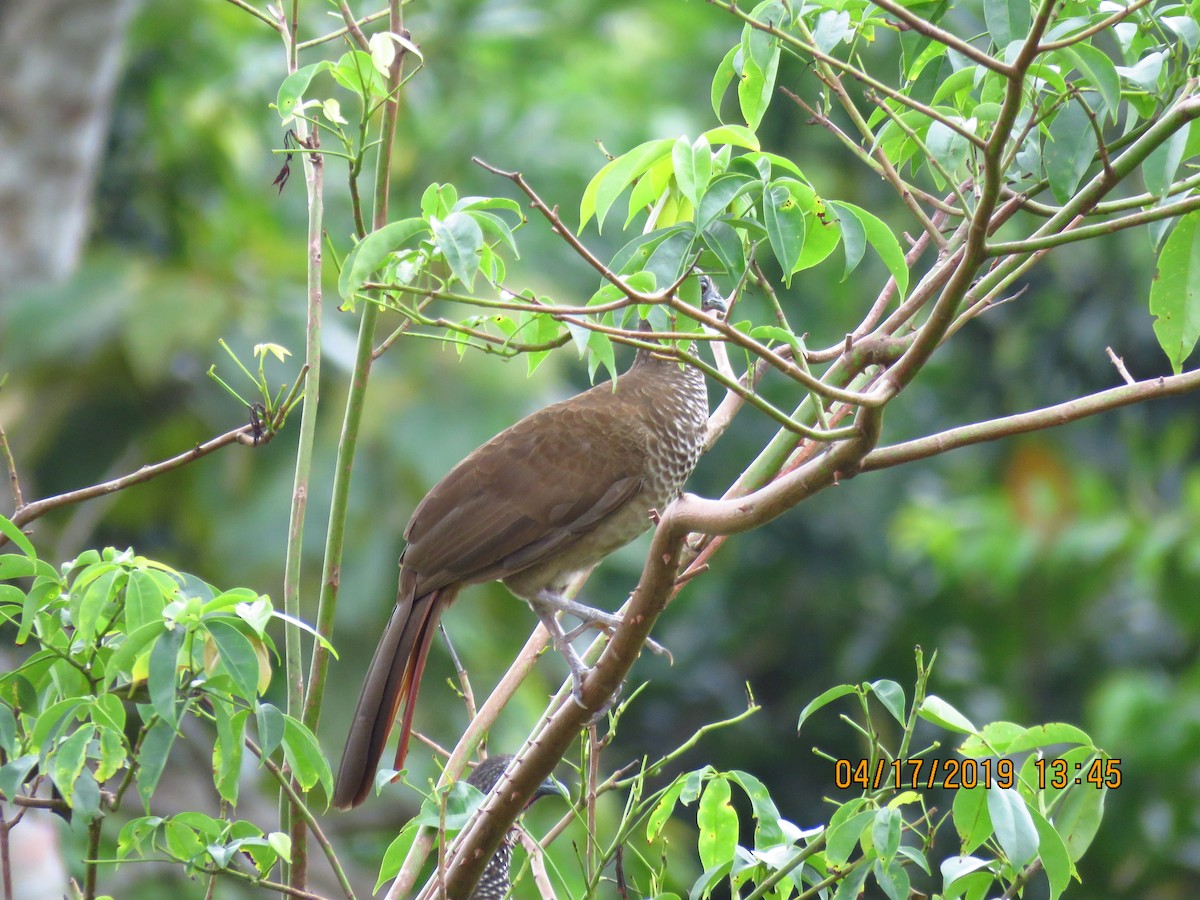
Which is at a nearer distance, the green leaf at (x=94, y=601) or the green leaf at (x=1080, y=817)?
the green leaf at (x=94, y=601)

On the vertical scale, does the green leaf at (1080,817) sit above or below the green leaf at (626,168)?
below

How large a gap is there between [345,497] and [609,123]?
225 inches

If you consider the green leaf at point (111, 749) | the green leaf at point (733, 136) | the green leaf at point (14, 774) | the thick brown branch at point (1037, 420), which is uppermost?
the green leaf at point (733, 136)

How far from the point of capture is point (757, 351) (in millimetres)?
1160

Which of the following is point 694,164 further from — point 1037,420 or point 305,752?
point 305,752

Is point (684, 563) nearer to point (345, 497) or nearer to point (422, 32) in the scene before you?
point (345, 497)

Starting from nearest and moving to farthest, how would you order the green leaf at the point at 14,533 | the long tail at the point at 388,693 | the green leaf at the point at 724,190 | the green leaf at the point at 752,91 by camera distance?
the green leaf at the point at 724,190 < the green leaf at the point at 14,533 < the green leaf at the point at 752,91 < the long tail at the point at 388,693

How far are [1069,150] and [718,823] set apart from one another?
803mm

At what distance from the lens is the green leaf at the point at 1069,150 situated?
1303 millimetres

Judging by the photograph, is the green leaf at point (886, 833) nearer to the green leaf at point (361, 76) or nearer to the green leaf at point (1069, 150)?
the green leaf at point (1069, 150)

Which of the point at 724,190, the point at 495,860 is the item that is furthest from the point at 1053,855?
the point at 495,860

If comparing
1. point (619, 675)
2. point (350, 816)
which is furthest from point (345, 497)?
point (350, 816)

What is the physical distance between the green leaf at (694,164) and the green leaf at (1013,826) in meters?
0.64
